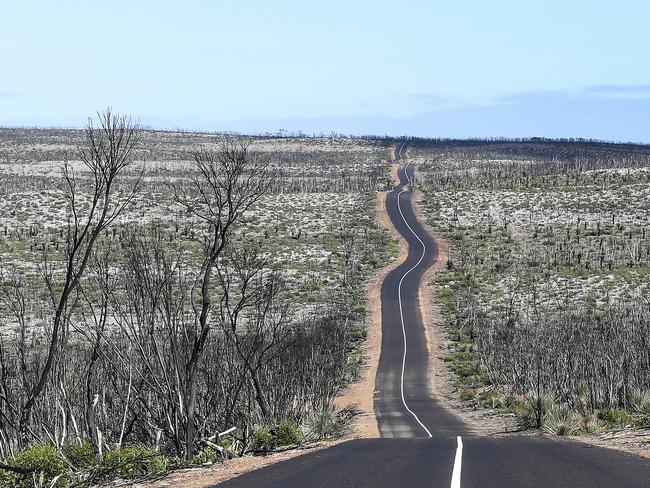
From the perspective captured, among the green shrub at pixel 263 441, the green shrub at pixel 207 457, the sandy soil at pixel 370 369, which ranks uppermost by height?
the green shrub at pixel 207 457

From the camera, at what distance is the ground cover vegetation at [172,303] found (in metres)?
19.4

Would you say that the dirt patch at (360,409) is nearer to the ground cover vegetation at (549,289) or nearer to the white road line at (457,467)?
the white road line at (457,467)

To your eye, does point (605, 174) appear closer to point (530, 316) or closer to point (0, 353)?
point (530, 316)

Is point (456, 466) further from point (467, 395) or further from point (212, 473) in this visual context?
point (467, 395)

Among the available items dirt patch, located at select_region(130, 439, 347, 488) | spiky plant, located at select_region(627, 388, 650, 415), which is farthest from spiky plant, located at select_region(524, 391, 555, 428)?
dirt patch, located at select_region(130, 439, 347, 488)

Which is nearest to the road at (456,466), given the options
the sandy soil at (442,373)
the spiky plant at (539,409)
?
the spiky plant at (539,409)

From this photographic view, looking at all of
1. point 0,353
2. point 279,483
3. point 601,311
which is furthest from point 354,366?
point 279,483

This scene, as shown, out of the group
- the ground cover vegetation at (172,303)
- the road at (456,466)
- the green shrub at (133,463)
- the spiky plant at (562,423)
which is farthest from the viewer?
the spiky plant at (562,423)

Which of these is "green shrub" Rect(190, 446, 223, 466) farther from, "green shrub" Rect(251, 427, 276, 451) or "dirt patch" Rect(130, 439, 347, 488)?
"green shrub" Rect(251, 427, 276, 451)

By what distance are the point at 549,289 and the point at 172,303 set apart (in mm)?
55051

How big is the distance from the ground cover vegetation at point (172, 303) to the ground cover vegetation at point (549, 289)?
7.97 m

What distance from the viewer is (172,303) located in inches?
867

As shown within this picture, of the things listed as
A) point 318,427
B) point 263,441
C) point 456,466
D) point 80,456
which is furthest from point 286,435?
point 456,466

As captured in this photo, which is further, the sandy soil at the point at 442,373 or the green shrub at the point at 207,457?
the sandy soil at the point at 442,373
